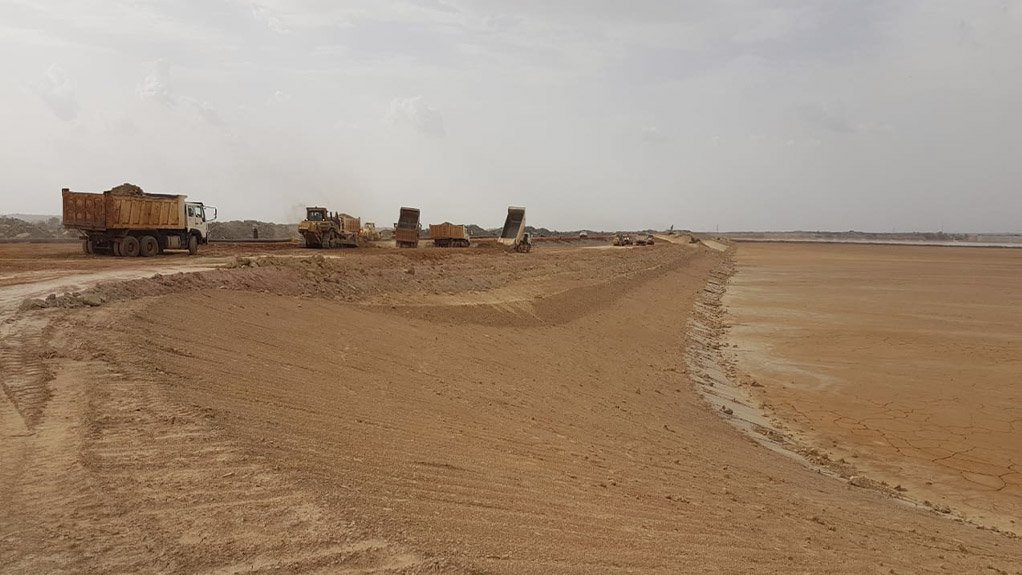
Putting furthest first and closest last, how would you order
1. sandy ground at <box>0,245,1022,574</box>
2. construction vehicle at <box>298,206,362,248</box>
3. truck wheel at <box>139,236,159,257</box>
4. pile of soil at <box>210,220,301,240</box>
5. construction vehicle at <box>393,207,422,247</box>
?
1. pile of soil at <box>210,220,301,240</box>
2. construction vehicle at <box>393,207,422,247</box>
3. construction vehicle at <box>298,206,362,248</box>
4. truck wheel at <box>139,236,159,257</box>
5. sandy ground at <box>0,245,1022,574</box>

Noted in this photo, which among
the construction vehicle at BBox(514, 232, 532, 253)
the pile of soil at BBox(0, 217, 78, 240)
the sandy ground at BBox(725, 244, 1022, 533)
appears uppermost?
the construction vehicle at BBox(514, 232, 532, 253)

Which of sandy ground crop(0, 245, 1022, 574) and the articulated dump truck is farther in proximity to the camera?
the articulated dump truck

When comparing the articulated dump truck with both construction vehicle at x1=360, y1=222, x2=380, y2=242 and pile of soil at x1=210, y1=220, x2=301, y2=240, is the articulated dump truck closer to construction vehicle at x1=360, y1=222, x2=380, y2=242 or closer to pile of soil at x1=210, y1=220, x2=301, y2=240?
construction vehicle at x1=360, y1=222, x2=380, y2=242

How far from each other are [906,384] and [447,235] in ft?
115

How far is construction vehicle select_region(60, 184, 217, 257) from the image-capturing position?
25656mm

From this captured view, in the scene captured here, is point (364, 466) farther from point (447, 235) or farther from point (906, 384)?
point (447, 235)

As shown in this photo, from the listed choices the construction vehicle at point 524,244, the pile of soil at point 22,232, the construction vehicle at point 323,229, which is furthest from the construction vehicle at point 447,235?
the pile of soil at point 22,232

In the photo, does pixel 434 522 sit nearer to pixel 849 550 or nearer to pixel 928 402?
pixel 849 550

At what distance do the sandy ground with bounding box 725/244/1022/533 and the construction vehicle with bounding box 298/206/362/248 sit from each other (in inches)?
934

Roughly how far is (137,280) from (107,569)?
10930mm

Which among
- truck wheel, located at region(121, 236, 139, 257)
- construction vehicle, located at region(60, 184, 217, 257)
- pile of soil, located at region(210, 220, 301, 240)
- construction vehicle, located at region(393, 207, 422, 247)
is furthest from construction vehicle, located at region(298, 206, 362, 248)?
pile of soil, located at region(210, 220, 301, 240)

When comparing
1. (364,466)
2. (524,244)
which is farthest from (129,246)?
(524,244)

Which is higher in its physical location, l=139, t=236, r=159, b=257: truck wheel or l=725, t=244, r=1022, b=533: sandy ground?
l=139, t=236, r=159, b=257: truck wheel

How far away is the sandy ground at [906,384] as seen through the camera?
9.56 meters
